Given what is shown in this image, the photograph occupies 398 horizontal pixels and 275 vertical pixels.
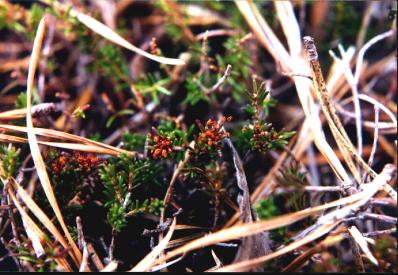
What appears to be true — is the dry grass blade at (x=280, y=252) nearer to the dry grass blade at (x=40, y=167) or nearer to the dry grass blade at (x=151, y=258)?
the dry grass blade at (x=151, y=258)

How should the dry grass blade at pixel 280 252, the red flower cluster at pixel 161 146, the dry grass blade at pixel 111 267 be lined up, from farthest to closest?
the red flower cluster at pixel 161 146
the dry grass blade at pixel 111 267
the dry grass blade at pixel 280 252

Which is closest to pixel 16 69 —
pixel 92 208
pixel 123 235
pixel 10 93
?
pixel 10 93

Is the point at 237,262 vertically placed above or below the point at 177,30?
below

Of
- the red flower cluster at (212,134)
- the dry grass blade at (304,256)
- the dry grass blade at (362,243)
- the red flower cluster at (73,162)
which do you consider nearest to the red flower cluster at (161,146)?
the red flower cluster at (212,134)

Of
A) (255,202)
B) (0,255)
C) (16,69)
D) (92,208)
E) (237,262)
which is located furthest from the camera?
(16,69)

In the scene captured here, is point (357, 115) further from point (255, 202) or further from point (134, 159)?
point (134, 159)

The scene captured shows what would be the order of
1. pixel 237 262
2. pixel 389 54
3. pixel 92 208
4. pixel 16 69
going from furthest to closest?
1. pixel 389 54
2. pixel 16 69
3. pixel 92 208
4. pixel 237 262

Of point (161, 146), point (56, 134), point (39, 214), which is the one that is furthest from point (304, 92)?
point (39, 214)
